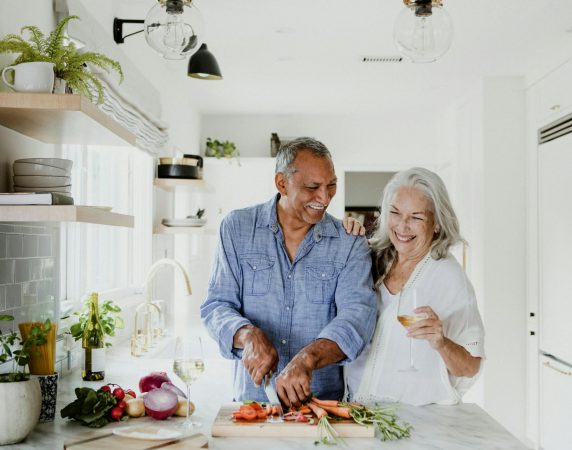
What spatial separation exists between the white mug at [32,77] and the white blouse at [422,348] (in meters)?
1.16

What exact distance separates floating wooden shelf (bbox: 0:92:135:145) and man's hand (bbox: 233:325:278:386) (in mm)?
725

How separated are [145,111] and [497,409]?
336 centimetres

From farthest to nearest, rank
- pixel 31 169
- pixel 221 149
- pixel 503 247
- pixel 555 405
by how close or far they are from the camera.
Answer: pixel 221 149, pixel 503 247, pixel 555 405, pixel 31 169

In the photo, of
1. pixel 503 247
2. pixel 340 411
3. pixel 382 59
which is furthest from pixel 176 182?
pixel 340 411

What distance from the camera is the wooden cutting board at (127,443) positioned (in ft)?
4.92

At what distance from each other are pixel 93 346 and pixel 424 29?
1.65m

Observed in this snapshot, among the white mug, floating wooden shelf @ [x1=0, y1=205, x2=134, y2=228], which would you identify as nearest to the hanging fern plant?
the white mug

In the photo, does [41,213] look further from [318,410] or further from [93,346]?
[93,346]

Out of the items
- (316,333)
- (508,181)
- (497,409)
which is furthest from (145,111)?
(497,409)

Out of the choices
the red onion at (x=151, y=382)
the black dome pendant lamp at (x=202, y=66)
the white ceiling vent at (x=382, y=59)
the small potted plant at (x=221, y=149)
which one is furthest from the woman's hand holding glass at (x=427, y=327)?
the small potted plant at (x=221, y=149)

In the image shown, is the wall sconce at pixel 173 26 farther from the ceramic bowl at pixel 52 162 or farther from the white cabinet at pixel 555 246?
the white cabinet at pixel 555 246

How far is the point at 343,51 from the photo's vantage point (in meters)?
4.48

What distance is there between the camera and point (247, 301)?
2117mm

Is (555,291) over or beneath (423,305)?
beneath
